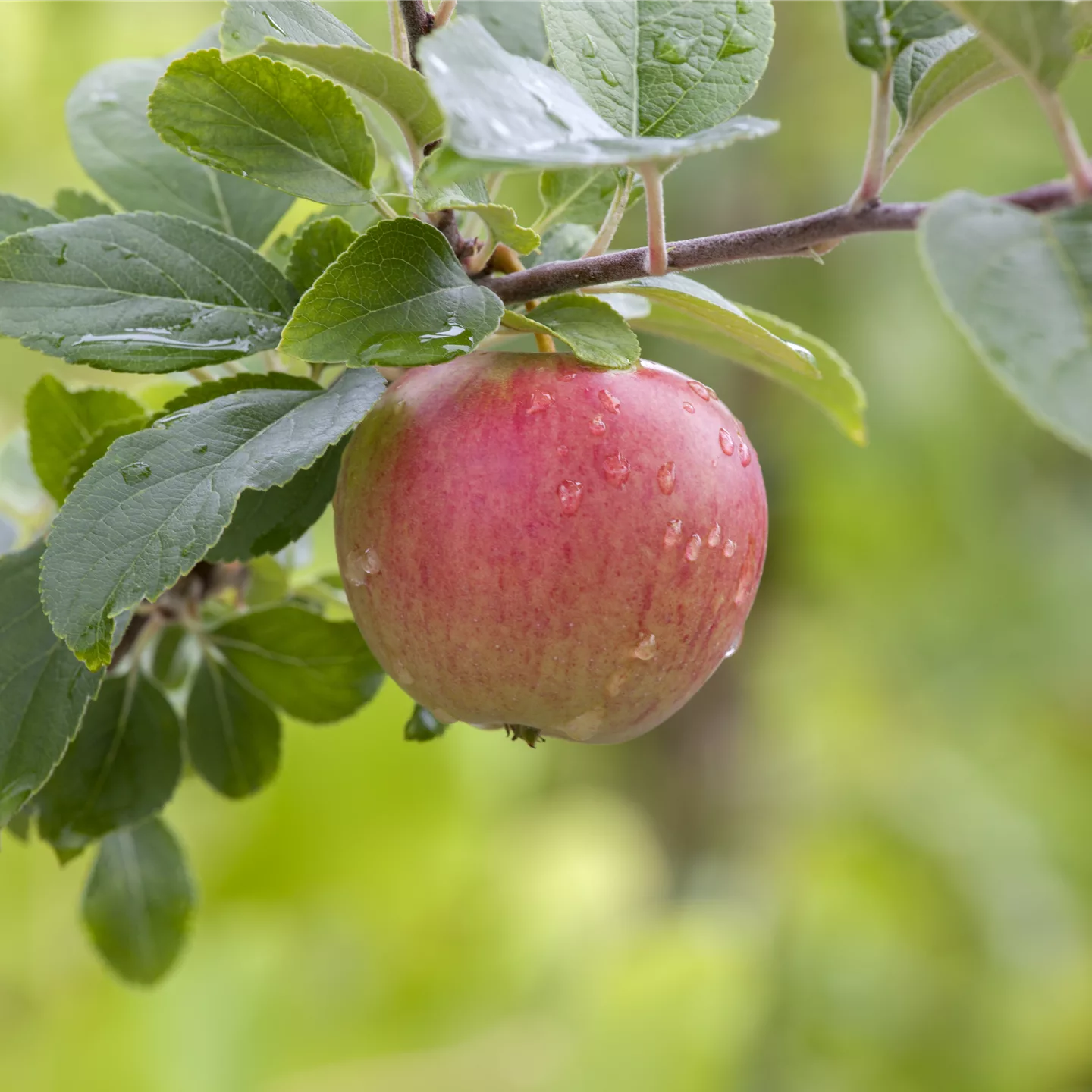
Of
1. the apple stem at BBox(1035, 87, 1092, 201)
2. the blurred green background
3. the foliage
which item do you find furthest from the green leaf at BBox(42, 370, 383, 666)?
the blurred green background

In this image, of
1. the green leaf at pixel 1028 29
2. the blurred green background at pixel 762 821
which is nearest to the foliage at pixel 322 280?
the green leaf at pixel 1028 29

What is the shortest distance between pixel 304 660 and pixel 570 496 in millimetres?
185

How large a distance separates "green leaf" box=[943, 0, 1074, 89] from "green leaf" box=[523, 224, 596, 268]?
0.19m

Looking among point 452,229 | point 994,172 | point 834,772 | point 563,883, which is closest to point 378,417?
point 452,229

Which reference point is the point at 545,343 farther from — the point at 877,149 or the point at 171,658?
the point at 171,658

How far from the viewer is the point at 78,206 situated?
0.50 meters

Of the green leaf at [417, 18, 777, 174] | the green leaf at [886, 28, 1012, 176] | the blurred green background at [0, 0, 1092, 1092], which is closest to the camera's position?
the green leaf at [417, 18, 777, 174]

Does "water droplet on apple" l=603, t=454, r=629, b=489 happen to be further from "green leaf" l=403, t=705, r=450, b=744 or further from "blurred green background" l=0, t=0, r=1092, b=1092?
"blurred green background" l=0, t=0, r=1092, b=1092

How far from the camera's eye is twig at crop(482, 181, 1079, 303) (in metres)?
0.33

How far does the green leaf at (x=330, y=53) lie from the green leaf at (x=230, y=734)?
26 cm

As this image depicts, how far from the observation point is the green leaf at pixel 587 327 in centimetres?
37

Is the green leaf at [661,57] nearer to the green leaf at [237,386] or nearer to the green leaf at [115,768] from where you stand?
the green leaf at [237,386]

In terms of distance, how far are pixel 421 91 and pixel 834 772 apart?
2492 mm

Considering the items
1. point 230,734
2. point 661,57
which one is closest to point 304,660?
point 230,734
